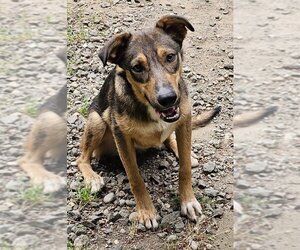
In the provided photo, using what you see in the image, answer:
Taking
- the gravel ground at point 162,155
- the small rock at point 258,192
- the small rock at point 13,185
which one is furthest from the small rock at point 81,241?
the small rock at point 13,185

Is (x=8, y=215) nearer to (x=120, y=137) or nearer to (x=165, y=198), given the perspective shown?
(x=120, y=137)

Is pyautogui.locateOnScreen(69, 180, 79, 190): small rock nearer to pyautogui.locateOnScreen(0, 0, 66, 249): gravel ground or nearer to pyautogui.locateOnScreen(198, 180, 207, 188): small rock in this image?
pyautogui.locateOnScreen(198, 180, 207, 188): small rock

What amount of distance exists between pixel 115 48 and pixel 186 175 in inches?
46.7

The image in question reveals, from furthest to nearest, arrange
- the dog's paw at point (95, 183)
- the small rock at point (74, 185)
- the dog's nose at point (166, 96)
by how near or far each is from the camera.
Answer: the small rock at point (74, 185) → the dog's paw at point (95, 183) → the dog's nose at point (166, 96)

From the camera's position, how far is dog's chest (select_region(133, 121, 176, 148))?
4066 millimetres

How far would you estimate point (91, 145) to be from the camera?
188 inches

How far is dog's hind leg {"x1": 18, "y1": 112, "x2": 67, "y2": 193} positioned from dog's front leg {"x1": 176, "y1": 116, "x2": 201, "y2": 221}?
251 centimetres

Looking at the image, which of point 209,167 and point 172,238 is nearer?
point 172,238

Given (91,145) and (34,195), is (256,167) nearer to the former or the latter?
(34,195)

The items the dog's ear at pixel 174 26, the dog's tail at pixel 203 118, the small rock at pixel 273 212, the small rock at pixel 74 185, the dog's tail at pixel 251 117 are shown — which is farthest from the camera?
the dog's tail at pixel 203 118

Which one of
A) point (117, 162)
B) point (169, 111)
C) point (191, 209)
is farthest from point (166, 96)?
point (117, 162)

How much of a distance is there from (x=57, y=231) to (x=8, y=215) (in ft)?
0.93

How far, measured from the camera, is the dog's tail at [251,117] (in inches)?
78.2

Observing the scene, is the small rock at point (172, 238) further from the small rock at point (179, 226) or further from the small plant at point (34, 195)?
the small plant at point (34, 195)
